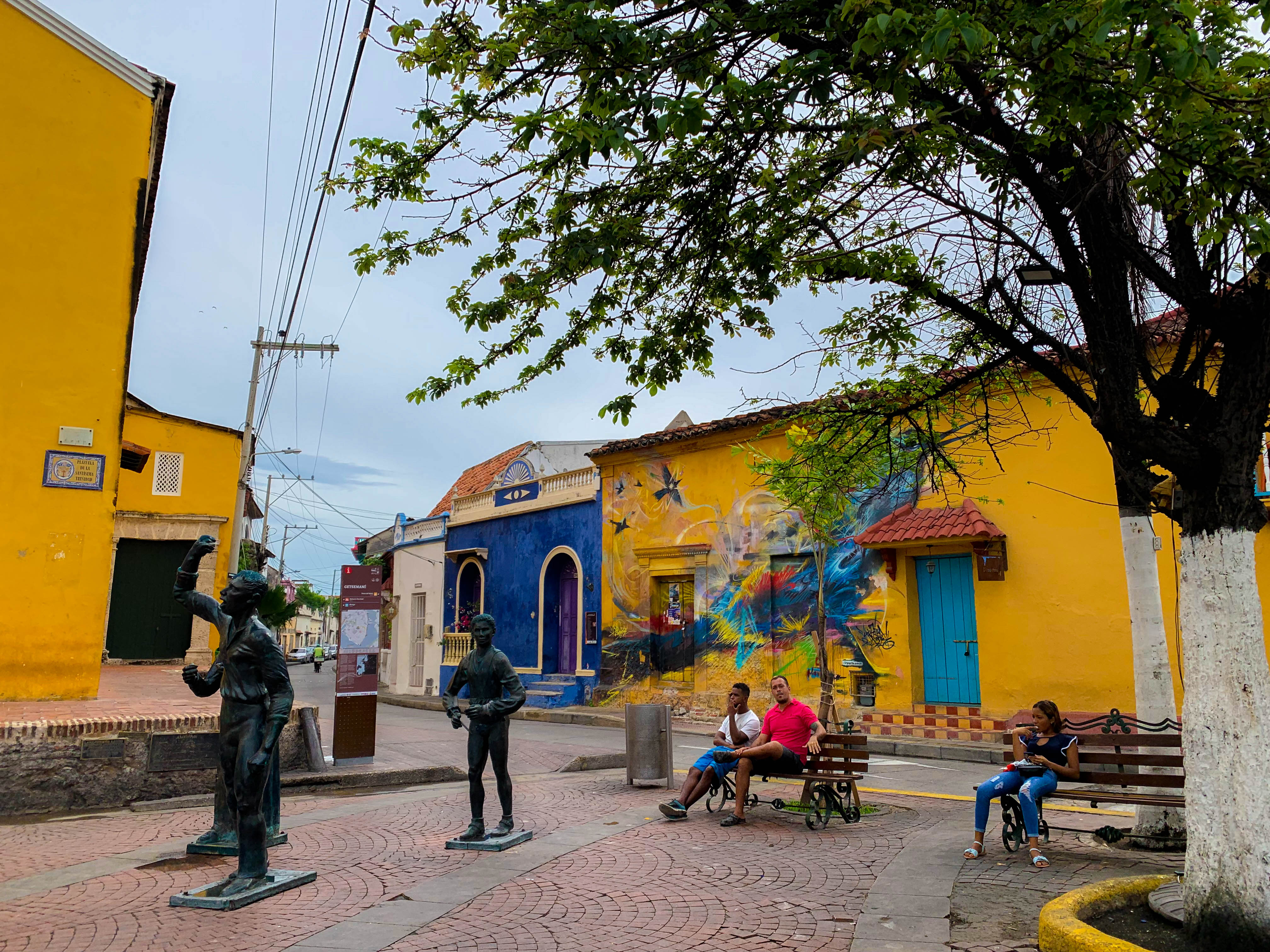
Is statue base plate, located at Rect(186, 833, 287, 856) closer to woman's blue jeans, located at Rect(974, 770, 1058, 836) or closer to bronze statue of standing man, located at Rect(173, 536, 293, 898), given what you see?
bronze statue of standing man, located at Rect(173, 536, 293, 898)

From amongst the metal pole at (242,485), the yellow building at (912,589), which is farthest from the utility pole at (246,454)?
the yellow building at (912,589)

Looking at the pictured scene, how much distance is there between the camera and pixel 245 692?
5.61 m

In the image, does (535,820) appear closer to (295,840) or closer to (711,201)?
(295,840)

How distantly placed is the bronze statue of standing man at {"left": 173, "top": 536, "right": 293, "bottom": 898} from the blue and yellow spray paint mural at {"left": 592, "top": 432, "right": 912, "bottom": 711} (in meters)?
10.5

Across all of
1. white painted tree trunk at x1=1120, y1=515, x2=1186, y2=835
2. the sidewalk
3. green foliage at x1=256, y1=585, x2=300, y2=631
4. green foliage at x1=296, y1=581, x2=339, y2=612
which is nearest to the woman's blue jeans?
the sidewalk

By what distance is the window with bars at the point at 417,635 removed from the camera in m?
28.2

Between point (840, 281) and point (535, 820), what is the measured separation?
503 cm

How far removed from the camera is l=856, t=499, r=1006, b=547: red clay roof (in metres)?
13.4

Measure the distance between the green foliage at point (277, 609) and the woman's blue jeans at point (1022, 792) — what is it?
9575mm

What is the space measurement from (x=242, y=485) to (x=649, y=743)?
15.9 meters

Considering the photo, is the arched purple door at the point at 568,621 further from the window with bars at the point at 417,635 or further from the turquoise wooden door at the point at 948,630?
the turquoise wooden door at the point at 948,630

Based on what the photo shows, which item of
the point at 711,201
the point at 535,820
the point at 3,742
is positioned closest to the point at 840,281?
the point at 711,201

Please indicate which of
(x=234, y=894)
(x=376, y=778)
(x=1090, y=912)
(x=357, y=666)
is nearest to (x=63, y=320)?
(x=357, y=666)

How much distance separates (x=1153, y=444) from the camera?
4516 mm
